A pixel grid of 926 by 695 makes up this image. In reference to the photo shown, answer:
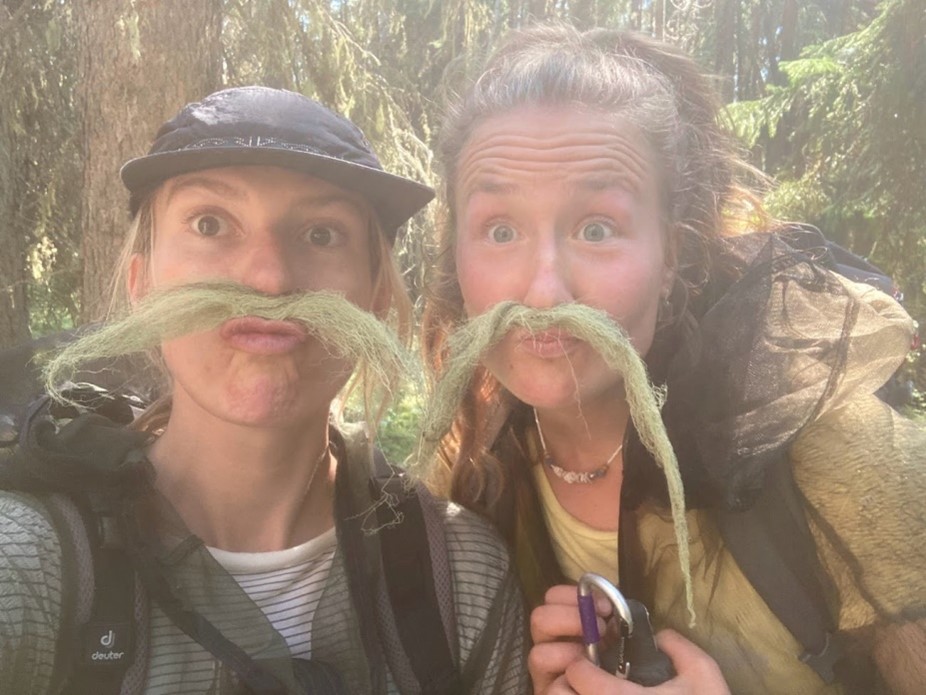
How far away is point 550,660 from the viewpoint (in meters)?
1.57

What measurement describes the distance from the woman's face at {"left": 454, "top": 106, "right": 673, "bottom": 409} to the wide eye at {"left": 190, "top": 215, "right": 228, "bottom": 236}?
1.80 ft

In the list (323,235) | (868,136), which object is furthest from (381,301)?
(868,136)

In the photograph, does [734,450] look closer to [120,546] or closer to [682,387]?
[682,387]

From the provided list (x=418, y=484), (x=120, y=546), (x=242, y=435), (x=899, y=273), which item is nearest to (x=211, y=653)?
(x=120, y=546)

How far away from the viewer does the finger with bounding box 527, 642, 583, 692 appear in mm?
1555

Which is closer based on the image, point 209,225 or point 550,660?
point 550,660

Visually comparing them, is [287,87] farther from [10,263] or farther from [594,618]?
[594,618]

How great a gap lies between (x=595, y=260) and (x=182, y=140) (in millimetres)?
944

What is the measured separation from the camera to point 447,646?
1.63 m

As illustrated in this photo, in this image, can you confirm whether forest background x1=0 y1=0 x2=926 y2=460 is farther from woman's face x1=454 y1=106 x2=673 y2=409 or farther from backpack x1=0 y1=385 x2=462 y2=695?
backpack x1=0 y1=385 x2=462 y2=695

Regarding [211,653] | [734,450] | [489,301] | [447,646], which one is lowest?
[447,646]

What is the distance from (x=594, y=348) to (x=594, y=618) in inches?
21.2

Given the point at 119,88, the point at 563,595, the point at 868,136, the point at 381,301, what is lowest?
the point at 563,595

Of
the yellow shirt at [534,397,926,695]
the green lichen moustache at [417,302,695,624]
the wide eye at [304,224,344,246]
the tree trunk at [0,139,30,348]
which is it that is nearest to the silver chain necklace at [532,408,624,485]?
the yellow shirt at [534,397,926,695]
